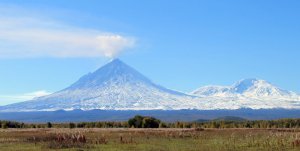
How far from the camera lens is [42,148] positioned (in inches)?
1547

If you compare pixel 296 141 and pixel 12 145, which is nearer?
pixel 296 141

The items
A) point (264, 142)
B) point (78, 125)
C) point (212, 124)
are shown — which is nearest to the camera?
point (264, 142)

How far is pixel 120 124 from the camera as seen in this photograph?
3396 inches

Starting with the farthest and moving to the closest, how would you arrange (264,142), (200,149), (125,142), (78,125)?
(78,125) → (125,142) → (264,142) → (200,149)

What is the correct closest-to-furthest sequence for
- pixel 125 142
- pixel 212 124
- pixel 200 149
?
pixel 200 149 < pixel 125 142 < pixel 212 124

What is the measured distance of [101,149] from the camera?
38312 mm

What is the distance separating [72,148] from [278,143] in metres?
12.7

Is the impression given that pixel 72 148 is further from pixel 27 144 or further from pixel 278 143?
pixel 278 143

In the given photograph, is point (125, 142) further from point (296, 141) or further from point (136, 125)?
point (136, 125)

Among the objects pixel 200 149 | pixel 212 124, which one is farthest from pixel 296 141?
pixel 212 124

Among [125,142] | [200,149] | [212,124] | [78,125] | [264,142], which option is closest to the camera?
[200,149]

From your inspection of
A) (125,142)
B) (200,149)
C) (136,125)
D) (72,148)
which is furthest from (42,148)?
(136,125)

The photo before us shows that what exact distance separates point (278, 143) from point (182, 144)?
6298 millimetres

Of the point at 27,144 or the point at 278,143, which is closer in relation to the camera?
the point at 278,143
